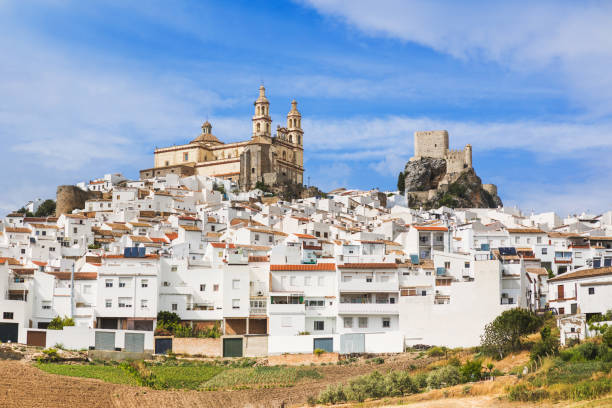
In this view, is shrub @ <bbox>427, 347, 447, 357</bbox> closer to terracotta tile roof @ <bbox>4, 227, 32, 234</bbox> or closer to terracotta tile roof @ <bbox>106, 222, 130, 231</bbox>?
terracotta tile roof @ <bbox>106, 222, 130, 231</bbox>

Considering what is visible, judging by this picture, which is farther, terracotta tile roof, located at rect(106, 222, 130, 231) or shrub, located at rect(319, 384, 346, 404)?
terracotta tile roof, located at rect(106, 222, 130, 231)

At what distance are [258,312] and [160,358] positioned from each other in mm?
Answer: 6994

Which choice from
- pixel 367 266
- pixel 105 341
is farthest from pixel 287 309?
pixel 105 341

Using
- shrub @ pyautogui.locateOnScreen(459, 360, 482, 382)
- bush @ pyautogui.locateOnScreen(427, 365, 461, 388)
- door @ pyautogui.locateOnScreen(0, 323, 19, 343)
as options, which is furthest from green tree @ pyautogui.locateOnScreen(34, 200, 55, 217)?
shrub @ pyautogui.locateOnScreen(459, 360, 482, 382)

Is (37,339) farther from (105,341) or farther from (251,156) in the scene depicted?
(251,156)

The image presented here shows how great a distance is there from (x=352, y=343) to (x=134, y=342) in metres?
12.5

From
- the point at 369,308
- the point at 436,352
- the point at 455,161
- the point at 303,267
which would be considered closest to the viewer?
the point at 436,352

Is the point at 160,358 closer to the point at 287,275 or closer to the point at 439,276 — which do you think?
the point at 287,275

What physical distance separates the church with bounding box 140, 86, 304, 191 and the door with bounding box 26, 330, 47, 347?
213 ft

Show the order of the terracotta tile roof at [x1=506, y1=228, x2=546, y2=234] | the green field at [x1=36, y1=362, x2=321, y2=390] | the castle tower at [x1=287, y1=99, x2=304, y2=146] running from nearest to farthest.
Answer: the green field at [x1=36, y1=362, x2=321, y2=390] < the terracotta tile roof at [x1=506, y1=228, x2=546, y2=234] < the castle tower at [x1=287, y1=99, x2=304, y2=146]

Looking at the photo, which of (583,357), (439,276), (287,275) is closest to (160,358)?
(287,275)

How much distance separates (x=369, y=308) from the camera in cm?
5381

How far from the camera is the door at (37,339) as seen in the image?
51.7 m

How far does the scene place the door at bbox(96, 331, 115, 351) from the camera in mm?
51719
